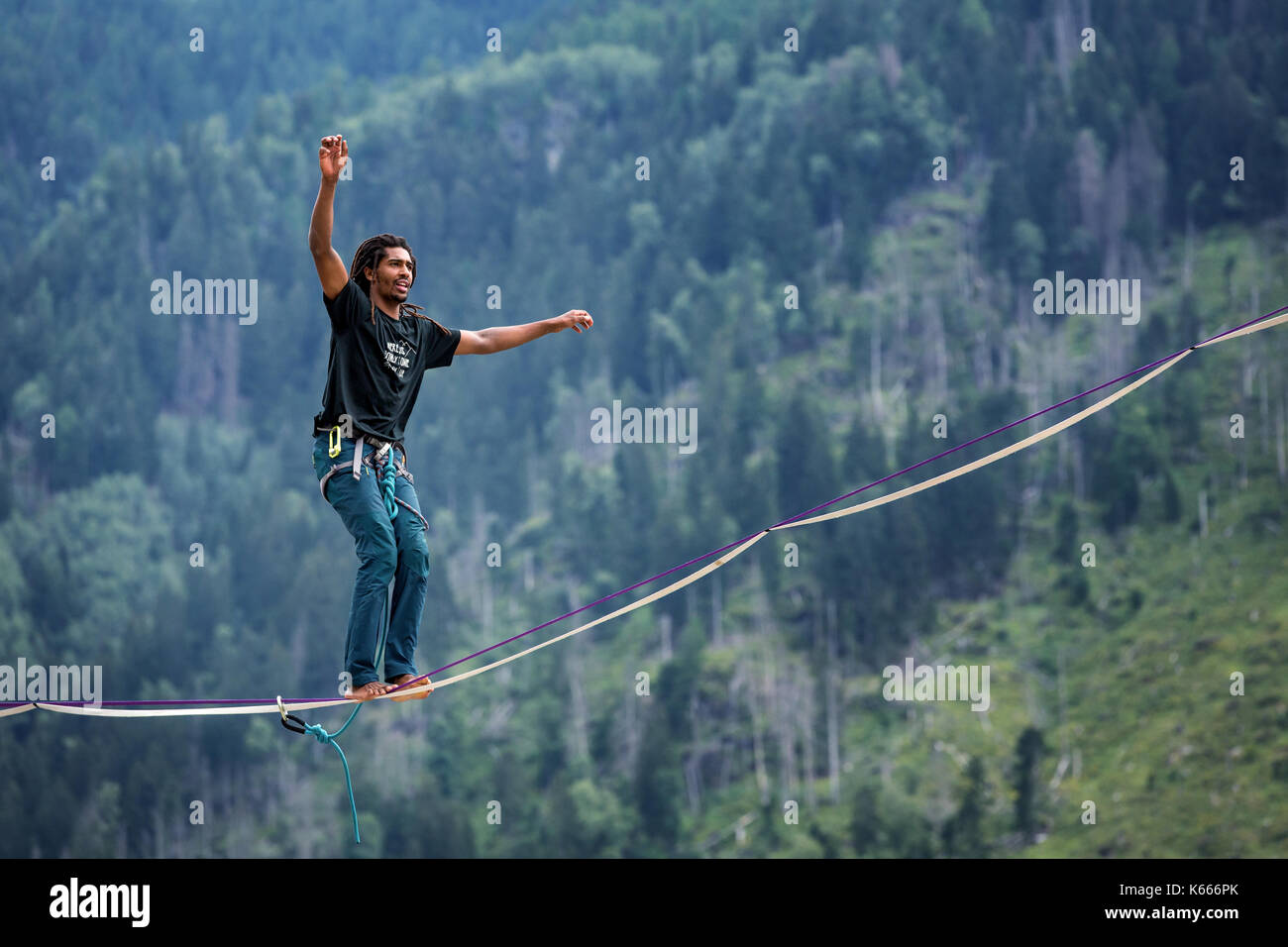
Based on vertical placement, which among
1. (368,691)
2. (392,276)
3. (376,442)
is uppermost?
(392,276)

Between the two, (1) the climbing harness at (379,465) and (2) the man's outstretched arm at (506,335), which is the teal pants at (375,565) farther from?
(2) the man's outstretched arm at (506,335)

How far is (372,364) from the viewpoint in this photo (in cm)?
935

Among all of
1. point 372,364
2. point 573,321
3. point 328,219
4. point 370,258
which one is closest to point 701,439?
point 573,321

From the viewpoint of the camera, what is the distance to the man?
367 inches

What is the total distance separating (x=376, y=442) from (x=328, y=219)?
1.39 m

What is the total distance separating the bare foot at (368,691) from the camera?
8.96m

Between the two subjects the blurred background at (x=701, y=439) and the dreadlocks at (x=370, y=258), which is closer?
the dreadlocks at (x=370, y=258)

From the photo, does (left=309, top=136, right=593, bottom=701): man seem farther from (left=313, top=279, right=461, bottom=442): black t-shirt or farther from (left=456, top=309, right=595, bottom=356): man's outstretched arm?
(left=456, top=309, right=595, bottom=356): man's outstretched arm

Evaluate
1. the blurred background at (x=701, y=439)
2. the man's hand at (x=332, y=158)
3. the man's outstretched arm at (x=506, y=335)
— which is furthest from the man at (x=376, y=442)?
the blurred background at (x=701, y=439)

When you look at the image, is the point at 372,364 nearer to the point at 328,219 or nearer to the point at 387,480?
the point at 387,480

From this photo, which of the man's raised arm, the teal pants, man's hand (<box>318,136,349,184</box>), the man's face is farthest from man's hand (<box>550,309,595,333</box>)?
man's hand (<box>318,136,349,184</box>)

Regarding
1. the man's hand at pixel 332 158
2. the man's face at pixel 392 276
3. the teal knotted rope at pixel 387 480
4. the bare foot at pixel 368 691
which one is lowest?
the bare foot at pixel 368 691
